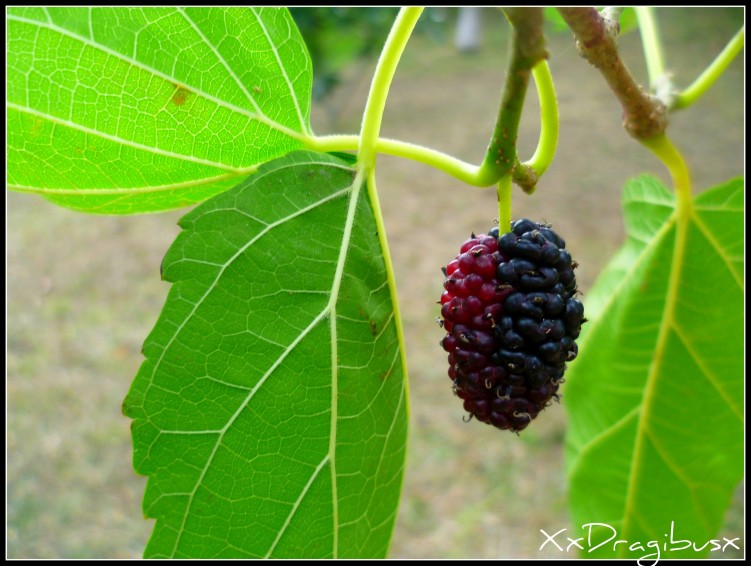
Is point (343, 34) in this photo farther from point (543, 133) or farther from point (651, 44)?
point (543, 133)

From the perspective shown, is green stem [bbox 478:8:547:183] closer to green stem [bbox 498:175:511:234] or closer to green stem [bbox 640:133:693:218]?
green stem [bbox 498:175:511:234]

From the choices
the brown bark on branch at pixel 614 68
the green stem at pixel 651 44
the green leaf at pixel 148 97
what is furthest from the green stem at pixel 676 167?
the green leaf at pixel 148 97

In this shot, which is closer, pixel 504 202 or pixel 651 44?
pixel 504 202

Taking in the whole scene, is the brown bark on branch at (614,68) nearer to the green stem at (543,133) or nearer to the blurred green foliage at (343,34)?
the green stem at (543,133)

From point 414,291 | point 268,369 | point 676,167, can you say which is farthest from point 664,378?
point 414,291

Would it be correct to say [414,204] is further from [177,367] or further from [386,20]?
[177,367]

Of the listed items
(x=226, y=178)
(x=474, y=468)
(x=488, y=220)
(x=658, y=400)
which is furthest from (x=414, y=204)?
(x=226, y=178)
